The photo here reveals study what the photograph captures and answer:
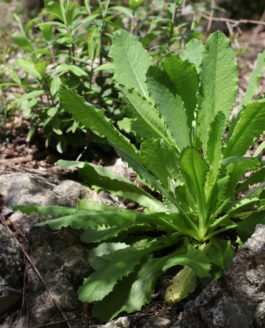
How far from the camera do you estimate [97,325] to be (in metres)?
1.72

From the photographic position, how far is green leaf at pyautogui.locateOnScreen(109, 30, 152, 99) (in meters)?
2.33

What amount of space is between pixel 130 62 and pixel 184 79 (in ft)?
1.11

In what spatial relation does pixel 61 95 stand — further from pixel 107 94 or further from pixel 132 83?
pixel 107 94

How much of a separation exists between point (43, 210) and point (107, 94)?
123cm

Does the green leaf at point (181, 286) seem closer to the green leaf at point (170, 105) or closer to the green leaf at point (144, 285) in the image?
the green leaf at point (144, 285)

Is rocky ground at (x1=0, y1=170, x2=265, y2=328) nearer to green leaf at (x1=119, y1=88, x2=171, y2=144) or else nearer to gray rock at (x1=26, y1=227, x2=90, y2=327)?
gray rock at (x1=26, y1=227, x2=90, y2=327)

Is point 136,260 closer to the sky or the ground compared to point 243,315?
closer to the ground

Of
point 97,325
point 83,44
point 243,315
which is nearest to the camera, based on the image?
point 243,315

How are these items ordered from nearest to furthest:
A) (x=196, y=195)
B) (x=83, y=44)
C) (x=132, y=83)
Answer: (x=196, y=195)
(x=132, y=83)
(x=83, y=44)

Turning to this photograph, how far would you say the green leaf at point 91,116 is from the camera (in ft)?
6.63

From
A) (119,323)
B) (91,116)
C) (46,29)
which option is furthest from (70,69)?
(119,323)

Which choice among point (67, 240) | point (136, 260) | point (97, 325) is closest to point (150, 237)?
point (136, 260)

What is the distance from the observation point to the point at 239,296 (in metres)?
1.48

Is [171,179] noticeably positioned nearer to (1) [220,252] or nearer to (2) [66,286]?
(1) [220,252]
